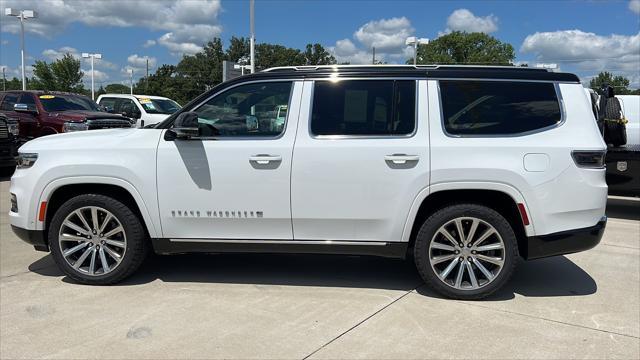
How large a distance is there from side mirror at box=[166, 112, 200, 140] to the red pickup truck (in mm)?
7652

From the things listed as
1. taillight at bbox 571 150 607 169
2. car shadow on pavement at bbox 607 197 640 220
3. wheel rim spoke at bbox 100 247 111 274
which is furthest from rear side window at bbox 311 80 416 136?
car shadow on pavement at bbox 607 197 640 220

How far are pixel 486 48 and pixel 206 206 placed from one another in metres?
86.0

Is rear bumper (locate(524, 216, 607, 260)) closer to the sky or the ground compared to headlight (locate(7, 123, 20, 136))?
closer to the ground

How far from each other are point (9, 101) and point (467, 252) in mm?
12544

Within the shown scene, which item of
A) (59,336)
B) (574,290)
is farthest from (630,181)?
(59,336)

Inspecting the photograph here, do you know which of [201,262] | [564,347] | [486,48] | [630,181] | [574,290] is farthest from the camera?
[486,48]

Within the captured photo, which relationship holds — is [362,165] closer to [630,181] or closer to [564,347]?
[564,347]

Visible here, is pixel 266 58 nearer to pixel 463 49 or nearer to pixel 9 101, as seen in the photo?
pixel 463 49

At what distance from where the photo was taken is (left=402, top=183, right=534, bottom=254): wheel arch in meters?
4.23

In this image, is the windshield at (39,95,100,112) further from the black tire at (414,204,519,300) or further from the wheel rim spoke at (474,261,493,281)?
the wheel rim spoke at (474,261,493,281)

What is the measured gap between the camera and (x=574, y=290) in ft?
15.8

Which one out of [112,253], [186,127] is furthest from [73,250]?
[186,127]

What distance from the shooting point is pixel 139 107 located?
17.2 meters

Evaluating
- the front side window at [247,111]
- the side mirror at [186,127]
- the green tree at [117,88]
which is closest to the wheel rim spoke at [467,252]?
the front side window at [247,111]
